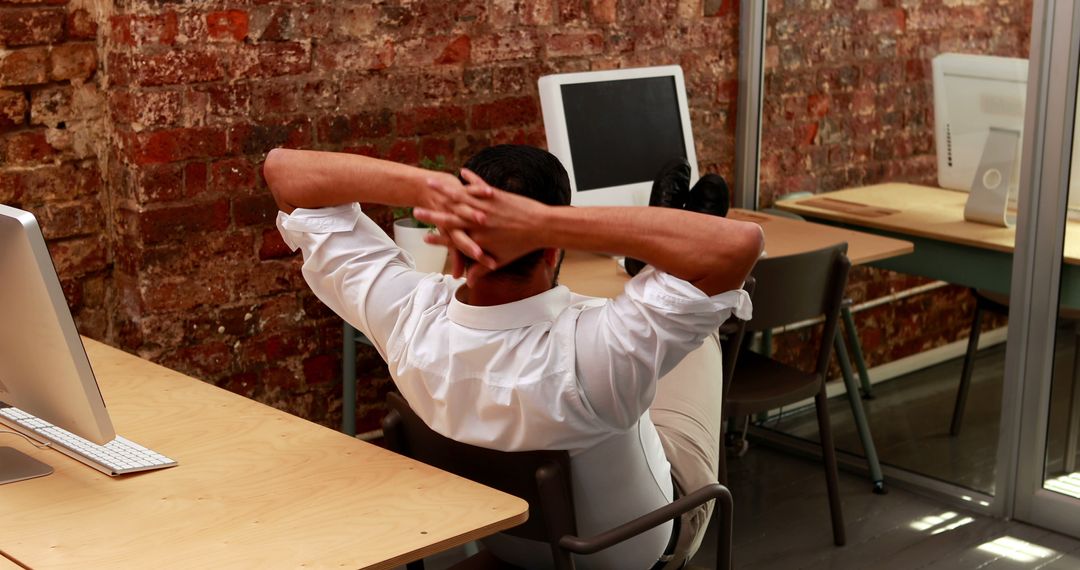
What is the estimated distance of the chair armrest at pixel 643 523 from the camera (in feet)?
5.57

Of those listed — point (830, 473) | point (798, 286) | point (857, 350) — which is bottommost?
point (830, 473)

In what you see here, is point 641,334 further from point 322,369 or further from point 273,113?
point 322,369

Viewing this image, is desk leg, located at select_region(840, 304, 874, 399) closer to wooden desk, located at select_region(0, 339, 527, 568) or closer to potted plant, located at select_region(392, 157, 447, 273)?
potted plant, located at select_region(392, 157, 447, 273)

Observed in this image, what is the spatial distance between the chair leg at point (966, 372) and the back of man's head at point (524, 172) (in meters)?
2.01

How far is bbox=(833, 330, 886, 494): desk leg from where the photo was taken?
3.54 m

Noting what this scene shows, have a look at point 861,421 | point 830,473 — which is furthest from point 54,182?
point 861,421

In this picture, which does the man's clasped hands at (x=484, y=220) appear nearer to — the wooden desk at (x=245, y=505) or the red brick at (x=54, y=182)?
the wooden desk at (x=245, y=505)

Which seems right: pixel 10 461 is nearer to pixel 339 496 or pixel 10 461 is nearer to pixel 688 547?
pixel 339 496

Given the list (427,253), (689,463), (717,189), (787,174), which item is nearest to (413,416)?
(689,463)

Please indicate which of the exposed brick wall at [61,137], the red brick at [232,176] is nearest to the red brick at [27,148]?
the exposed brick wall at [61,137]

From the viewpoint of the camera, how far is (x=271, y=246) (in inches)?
120

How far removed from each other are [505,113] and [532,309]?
69.7 inches

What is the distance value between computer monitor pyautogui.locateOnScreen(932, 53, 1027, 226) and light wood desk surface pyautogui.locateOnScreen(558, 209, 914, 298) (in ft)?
0.77

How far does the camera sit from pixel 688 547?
200cm
